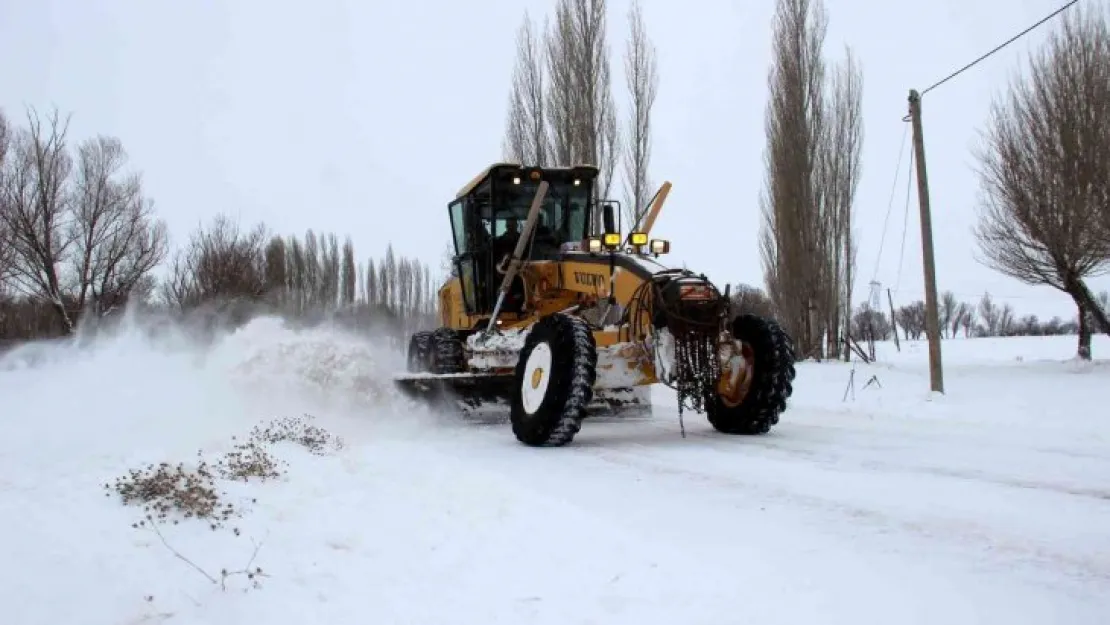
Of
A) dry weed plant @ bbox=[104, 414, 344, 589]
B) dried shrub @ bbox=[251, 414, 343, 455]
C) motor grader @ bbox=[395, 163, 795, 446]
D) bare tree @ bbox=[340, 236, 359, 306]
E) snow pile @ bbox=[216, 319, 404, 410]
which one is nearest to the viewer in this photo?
dry weed plant @ bbox=[104, 414, 344, 589]

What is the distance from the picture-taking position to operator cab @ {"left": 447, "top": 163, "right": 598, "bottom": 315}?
942cm

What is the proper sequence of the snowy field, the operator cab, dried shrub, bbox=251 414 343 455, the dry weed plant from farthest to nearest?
the operator cab
dried shrub, bbox=251 414 343 455
the dry weed plant
the snowy field

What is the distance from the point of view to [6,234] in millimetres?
18578

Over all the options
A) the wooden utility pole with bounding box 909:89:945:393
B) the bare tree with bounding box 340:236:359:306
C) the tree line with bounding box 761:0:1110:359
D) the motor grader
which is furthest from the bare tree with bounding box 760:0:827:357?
the bare tree with bounding box 340:236:359:306

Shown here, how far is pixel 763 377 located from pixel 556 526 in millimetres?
3775

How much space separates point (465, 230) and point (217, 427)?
4.35 metres

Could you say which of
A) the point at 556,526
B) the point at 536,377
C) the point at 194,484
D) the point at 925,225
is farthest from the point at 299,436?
the point at 925,225

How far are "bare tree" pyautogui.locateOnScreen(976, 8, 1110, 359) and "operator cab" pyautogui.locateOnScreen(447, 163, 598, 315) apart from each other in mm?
11183

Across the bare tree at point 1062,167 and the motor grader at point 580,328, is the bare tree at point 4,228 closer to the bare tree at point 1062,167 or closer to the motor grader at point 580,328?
the motor grader at point 580,328

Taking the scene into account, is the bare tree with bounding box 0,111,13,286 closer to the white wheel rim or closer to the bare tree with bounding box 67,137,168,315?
the bare tree with bounding box 67,137,168,315

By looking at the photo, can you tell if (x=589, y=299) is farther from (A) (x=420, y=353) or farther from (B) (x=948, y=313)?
(B) (x=948, y=313)

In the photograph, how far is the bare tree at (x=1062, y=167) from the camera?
15.3 metres

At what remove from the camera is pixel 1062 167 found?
15.7m

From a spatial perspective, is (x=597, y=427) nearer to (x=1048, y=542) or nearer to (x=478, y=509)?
(x=478, y=509)
